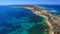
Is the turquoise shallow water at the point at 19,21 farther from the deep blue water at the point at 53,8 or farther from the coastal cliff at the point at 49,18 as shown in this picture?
the deep blue water at the point at 53,8

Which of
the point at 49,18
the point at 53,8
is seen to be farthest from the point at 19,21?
the point at 53,8

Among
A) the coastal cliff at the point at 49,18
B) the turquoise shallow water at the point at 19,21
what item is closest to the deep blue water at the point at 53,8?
the coastal cliff at the point at 49,18

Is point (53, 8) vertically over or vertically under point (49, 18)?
over

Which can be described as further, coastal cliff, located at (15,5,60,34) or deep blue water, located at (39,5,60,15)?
deep blue water, located at (39,5,60,15)

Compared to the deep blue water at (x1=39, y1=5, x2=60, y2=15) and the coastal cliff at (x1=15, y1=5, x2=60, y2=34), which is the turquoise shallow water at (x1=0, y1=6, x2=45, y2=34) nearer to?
the coastal cliff at (x1=15, y1=5, x2=60, y2=34)

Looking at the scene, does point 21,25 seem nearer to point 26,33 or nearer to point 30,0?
point 26,33

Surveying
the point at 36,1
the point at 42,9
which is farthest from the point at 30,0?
the point at 42,9

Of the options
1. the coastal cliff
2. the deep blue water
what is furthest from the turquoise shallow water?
the deep blue water

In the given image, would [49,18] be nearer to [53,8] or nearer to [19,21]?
[53,8]

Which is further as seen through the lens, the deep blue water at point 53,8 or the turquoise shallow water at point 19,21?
the deep blue water at point 53,8
